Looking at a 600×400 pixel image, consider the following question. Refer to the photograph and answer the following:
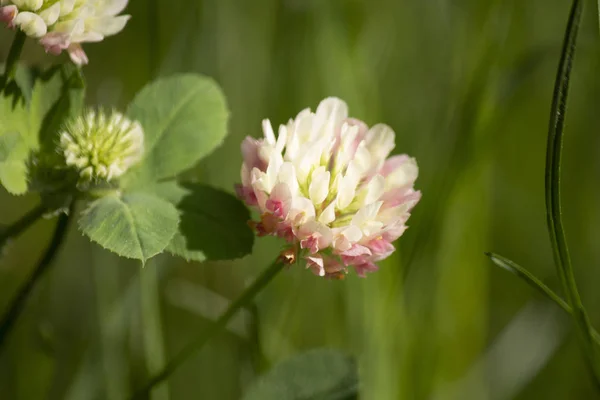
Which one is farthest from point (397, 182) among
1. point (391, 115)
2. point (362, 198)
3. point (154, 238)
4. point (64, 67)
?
point (391, 115)

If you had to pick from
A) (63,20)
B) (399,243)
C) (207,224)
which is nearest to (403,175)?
(207,224)

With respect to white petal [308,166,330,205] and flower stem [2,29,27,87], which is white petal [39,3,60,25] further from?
white petal [308,166,330,205]

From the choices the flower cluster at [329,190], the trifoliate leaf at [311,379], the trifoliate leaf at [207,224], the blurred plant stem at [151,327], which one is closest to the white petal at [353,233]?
the flower cluster at [329,190]

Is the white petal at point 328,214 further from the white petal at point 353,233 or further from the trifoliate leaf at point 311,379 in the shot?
the trifoliate leaf at point 311,379

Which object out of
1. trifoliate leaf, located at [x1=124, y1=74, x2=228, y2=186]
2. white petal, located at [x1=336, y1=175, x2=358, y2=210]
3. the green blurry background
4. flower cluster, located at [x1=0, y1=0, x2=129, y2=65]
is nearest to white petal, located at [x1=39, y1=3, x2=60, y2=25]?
flower cluster, located at [x1=0, y1=0, x2=129, y2=65]

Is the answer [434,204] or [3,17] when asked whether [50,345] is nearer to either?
[3,17]

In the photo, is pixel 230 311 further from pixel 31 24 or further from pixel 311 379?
pixel 31 24

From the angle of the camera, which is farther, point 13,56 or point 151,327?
point 151,327
